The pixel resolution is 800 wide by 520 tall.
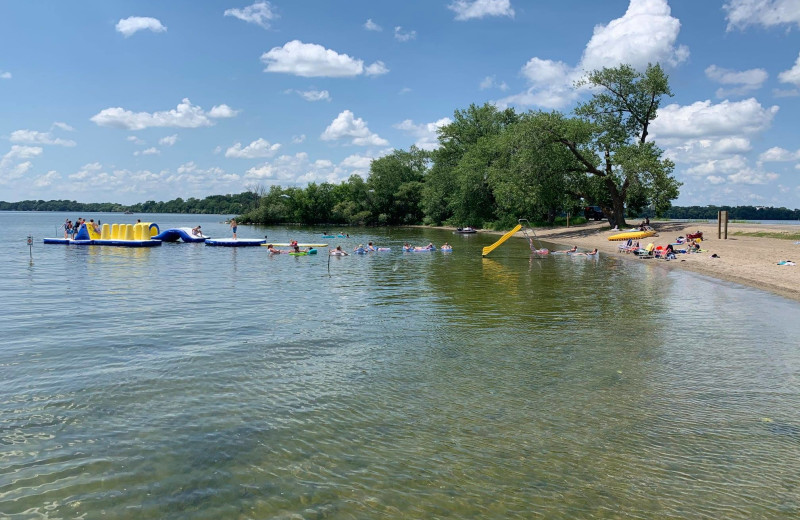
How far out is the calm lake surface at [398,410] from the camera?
5.95m

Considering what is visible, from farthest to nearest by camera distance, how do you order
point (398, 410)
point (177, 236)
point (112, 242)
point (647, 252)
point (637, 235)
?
point (177, 236), point (637, 235), point (112, 242), point (647, 252), point (398, 410)

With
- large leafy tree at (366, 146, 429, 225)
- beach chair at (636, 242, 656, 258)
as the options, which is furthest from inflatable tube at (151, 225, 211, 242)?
large leafy tree at (366, 146, 429, 225)

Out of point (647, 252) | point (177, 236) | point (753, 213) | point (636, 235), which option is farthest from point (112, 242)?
point (753, 213)

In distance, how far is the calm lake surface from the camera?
19.5ft

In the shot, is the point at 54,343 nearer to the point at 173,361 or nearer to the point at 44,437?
the point at 173,361

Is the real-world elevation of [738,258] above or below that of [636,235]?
below

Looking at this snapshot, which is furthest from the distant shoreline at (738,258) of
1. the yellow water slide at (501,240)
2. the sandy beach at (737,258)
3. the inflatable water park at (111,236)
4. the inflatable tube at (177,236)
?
the inflatable water park at (111,236)

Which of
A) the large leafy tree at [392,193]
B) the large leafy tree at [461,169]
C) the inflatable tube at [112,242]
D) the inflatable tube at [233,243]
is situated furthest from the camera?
the large leafy tree at [392,193]

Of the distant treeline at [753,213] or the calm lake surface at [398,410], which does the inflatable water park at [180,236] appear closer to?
the calm lake surface at [398,410]

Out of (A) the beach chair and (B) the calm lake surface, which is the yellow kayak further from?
(B) the calm lake surface

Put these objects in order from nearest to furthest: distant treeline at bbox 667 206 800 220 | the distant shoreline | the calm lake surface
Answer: the calm lake surface, the distant shoreline, distant treeline at bbox 667 206 800 220

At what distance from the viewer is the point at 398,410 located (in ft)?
28.0

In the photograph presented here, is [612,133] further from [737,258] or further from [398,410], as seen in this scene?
[398,410]

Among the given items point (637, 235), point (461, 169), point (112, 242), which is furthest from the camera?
point (461, 169)
